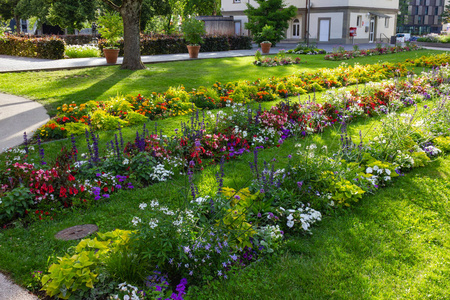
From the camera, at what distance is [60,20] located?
110 feet

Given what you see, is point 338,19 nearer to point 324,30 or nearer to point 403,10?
point 324,30

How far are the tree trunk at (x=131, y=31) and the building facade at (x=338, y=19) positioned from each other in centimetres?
2064

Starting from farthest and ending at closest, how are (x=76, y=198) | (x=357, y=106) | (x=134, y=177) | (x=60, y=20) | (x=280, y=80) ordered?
(x=60, y=20)
(x=280, y=80)
(x=357, y=106)
(x=134, y=177)
(x=76, y=198)

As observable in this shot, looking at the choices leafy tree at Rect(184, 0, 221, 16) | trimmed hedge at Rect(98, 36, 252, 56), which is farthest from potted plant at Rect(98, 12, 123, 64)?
leafy tree at Rect(184, 0, 221, 16)

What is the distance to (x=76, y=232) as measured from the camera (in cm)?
388

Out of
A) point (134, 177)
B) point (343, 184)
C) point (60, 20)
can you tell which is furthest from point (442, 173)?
point (60, 20)

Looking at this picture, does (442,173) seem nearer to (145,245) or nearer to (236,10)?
(145,245)

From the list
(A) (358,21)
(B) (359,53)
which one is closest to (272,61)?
(B) (359,53)

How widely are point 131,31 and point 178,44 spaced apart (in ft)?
33.1

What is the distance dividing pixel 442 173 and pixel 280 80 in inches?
256

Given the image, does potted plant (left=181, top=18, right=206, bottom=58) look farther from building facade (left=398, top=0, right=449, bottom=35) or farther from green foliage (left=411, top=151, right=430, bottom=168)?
building facade (left=398, top=0, right=449, bottom=35)

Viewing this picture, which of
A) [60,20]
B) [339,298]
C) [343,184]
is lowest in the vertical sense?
[339,298]

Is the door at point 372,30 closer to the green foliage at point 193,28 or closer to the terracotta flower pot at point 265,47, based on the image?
the terracotta flower pot at point 265,47

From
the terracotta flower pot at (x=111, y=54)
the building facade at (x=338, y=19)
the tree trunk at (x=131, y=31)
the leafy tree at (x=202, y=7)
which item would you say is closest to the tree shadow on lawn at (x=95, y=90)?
the tree trunk at (x=131, y=31)
